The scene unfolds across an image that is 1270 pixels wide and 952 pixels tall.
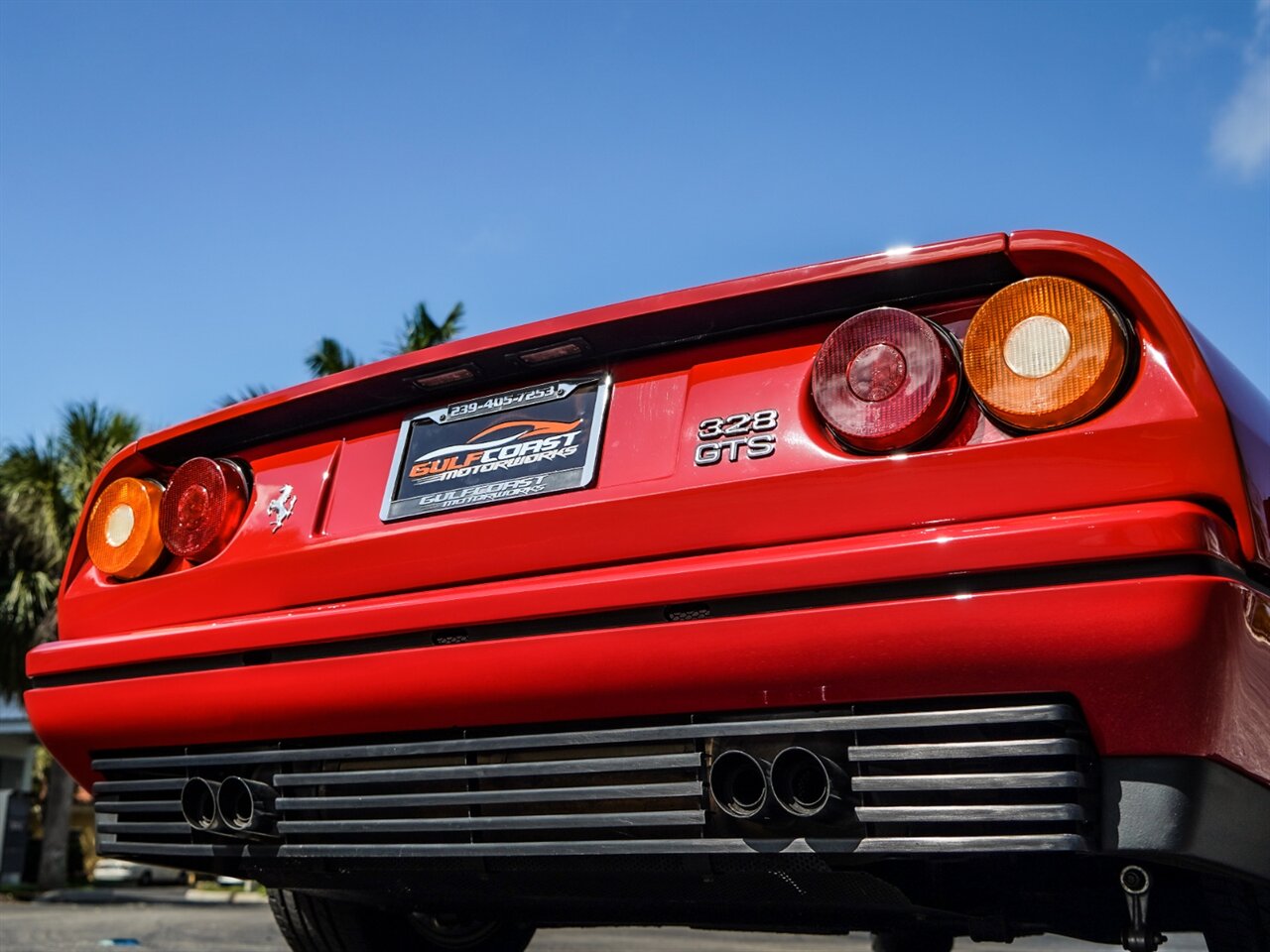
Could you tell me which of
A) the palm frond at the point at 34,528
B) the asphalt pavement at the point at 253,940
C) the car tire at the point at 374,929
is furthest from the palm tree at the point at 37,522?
the car tire at the point at 374,929

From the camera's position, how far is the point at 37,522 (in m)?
18.6

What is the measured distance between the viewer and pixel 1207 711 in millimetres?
1664

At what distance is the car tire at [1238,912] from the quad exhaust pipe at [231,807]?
160 cm

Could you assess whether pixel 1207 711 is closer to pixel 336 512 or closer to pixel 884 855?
pixel 884 855

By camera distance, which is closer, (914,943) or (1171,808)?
(1171,808)

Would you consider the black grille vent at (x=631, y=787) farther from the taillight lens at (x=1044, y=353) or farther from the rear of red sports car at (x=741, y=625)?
the taillight lens at (x=1044, y=353)

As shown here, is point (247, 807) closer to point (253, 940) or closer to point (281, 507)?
point (281, 507)

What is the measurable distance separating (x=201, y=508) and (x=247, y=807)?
634 millimetres

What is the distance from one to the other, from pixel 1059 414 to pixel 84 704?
192cm

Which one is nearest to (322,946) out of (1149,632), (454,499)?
(454,499)

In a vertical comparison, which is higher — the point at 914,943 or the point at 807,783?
the point at 914,943

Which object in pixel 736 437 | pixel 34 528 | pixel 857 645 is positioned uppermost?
pixel 34 528

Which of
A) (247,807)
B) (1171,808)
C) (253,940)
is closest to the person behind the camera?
(1171,808)

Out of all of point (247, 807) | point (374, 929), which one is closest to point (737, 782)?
point (247, 807)
